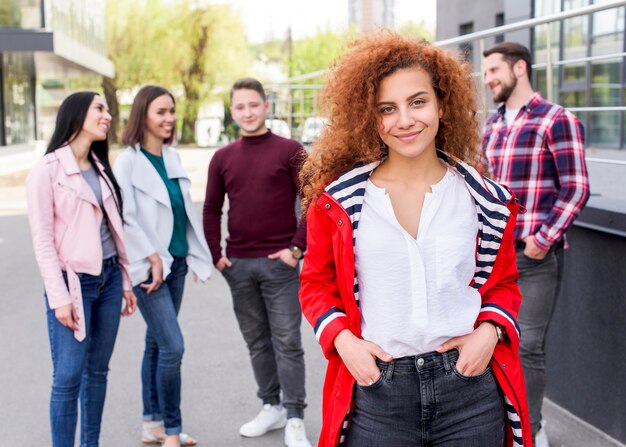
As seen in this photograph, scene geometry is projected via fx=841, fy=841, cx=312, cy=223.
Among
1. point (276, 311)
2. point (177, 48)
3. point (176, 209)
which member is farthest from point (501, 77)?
point (177, 48)

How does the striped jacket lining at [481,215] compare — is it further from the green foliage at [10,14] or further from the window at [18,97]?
the window at [18,97]

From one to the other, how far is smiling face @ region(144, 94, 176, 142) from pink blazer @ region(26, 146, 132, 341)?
680mm

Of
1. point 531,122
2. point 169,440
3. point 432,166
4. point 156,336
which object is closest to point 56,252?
point 156,336

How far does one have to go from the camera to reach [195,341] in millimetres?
7379

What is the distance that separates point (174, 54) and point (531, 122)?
47.2 meters

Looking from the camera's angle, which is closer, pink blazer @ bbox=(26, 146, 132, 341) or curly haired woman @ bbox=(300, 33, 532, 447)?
curly haired woman @ bbox=(300, 33, 532, 447)

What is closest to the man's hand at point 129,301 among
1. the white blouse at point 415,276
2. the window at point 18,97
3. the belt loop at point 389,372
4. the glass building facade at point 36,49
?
the white blouse at point 415,276

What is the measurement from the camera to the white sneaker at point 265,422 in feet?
16.8

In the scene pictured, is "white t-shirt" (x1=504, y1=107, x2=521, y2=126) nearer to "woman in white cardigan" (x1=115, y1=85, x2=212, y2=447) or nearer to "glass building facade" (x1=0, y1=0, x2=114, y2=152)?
"woman in white cardigan" (x1=115, y1=85, x2=212, y2=447)

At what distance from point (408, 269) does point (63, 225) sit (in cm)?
222

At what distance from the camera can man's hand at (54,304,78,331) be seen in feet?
13.0

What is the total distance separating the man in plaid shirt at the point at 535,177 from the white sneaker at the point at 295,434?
4.27 feet

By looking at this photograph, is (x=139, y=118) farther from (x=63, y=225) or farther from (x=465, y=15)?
(x=465, y=15)

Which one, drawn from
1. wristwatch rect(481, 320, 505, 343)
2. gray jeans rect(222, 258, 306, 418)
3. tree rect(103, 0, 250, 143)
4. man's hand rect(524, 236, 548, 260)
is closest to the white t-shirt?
man's hand rect(524, 236, 548, 260)
